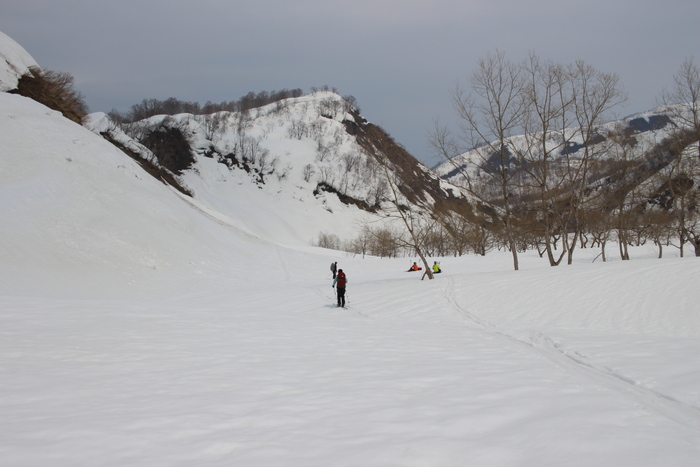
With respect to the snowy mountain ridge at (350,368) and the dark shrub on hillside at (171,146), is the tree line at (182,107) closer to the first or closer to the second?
the dark shrub on hillside at (171,146)

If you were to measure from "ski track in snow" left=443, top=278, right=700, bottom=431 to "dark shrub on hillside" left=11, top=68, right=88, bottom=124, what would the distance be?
51982mm

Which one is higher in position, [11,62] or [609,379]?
[11,62]

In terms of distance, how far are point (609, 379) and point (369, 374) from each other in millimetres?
3930

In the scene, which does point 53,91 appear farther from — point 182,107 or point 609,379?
point 182,107

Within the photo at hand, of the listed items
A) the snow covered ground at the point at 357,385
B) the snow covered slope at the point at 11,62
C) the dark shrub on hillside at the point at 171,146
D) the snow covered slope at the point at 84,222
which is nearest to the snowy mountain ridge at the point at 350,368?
the snow covered ground at the point at 357,385

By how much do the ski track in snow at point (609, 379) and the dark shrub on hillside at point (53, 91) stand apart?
171 feet

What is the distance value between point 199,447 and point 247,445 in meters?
0.45

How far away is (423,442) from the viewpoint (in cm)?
405

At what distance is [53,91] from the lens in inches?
1876

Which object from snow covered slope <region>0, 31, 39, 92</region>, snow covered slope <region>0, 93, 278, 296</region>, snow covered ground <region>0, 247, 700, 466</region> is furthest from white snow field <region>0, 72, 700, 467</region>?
snow covered slope <region>0, 31, 39, 92</region>

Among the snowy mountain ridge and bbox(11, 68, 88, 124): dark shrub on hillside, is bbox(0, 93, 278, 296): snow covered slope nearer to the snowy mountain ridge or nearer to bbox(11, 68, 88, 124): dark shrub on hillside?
the snowy mountain ridge

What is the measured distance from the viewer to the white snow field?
388 cm

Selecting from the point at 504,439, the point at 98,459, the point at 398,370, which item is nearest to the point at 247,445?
the point at 98,459

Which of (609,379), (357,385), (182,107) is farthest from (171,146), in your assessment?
(609,379)
